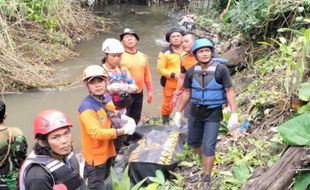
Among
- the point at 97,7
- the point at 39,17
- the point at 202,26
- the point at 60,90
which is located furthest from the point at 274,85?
the point at 97,7

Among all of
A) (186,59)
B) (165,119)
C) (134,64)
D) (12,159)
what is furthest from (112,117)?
(165,119)

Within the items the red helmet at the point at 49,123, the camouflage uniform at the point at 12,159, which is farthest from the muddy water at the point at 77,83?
the red helmet at the point at 49,123

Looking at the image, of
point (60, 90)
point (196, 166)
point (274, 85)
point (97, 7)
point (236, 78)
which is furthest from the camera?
point (97, 7)

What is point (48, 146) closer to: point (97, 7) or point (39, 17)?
point (39, 17)

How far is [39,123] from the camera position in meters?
2.97

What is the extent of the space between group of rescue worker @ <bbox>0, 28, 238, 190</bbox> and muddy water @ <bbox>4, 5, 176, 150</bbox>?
1541 mm

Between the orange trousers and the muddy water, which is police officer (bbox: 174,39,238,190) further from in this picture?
the muddy water

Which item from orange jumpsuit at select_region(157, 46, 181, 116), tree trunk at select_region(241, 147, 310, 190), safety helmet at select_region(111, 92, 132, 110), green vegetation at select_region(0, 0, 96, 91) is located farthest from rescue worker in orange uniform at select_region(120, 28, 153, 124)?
green vegetation at select_region(0, 0, 96, 91)

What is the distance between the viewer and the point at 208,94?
438 cm

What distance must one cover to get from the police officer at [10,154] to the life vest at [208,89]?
67.4 inches

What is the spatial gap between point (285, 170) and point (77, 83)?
6.51m

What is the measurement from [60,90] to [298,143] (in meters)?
6.37

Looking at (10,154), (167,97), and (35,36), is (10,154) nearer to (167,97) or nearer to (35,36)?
(167,97)

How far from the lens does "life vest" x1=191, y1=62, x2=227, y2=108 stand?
14.3ft
